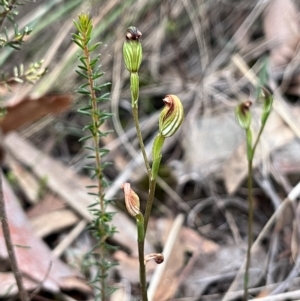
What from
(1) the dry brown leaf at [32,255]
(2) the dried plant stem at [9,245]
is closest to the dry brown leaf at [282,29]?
(1) the dry brown leaf at [32,255]

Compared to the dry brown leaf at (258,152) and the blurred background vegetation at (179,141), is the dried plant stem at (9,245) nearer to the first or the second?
the blurred background vegetation at (179,141)

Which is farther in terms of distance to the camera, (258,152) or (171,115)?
(258,152)

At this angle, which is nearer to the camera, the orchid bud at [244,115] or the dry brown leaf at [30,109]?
the orchid bud at [244,115]

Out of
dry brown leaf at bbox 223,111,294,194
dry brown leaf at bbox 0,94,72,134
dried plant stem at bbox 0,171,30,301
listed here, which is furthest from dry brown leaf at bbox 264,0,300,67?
dried plant stem at bbox 0,171,30,301

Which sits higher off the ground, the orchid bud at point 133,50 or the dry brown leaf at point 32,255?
the orchid bud at point 133,50

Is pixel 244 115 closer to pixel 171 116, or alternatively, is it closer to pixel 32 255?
pixel 171 116

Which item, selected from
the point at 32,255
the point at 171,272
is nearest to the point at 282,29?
the point at 171,272
